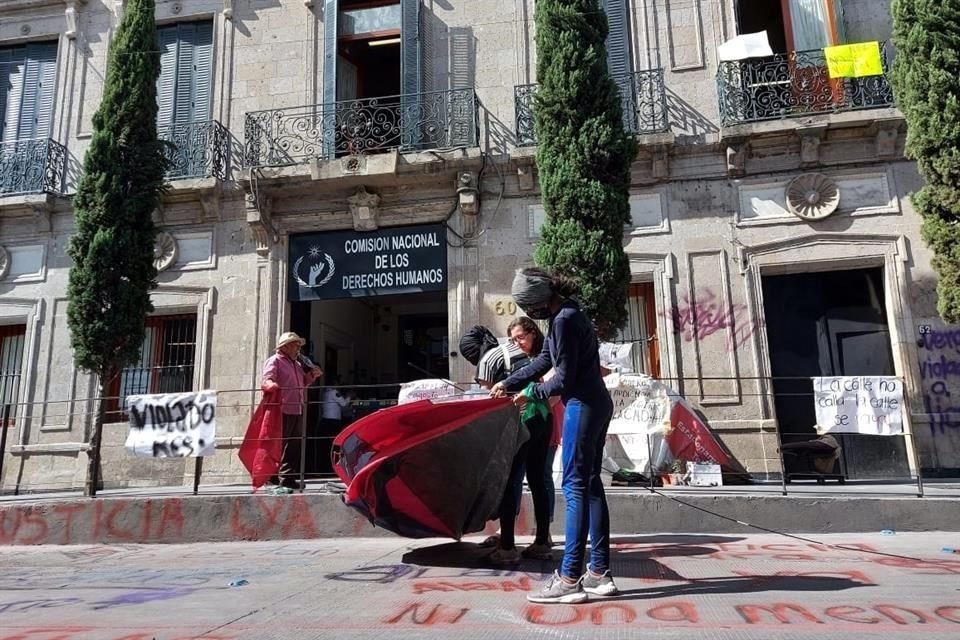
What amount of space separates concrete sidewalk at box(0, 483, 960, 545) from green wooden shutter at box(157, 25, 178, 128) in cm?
775

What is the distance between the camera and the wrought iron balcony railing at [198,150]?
38.8 ft

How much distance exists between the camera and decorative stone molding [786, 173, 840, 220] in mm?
10250

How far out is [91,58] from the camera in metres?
12.9

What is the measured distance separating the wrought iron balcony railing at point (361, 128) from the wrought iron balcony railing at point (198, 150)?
0.53 metres

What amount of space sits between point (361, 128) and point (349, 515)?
729 centimetres

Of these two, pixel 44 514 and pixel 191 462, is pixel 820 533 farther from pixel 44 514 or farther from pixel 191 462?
pixel 191 462

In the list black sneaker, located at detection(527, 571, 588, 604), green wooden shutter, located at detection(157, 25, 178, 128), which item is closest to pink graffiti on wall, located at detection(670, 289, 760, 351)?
black sneaker, located at detection(527, 571, 588, 604)

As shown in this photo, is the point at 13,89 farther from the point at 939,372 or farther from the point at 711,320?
the point at 939,372

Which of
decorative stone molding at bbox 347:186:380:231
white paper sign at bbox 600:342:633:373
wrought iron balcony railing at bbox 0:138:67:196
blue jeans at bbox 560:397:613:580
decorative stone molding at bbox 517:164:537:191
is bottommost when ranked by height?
blue jeans at bbox 560:397:613:580

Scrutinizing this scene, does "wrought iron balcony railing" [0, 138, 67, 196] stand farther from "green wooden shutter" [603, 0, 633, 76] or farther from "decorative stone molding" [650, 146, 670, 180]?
"decorative stone molding" [650, 146, 670, 180]

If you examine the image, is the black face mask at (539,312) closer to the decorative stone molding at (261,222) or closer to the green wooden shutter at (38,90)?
the decorative stone molding at (261,222)

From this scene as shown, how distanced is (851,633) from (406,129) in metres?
10.0

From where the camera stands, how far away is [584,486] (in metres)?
3.51

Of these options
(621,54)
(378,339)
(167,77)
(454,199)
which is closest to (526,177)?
(454,199)
